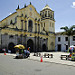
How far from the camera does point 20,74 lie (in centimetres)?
696

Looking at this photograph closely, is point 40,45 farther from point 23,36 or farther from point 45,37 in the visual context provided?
point 23,36

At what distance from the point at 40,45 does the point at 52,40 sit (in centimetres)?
756

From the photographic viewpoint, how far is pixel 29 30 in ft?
107

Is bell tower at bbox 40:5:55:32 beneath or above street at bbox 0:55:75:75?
above

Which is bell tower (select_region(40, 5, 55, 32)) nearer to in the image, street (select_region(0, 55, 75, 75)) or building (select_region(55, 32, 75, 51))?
building (select_region(55, 32, 75, 51))

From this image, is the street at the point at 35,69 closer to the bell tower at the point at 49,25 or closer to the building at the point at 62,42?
the bell tower at the point at 49,25

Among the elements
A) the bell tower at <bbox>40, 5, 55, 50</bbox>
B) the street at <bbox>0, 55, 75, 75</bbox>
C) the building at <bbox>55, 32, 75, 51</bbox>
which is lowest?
the street at <bbox>0, 55, 75, 75</bbox>

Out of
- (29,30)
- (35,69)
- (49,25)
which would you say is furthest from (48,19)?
(35,69)

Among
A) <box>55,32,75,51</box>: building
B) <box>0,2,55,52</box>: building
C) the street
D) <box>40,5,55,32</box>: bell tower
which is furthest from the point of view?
<box>55,32,75,51</box>: building

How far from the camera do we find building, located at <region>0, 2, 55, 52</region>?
27.3 meters

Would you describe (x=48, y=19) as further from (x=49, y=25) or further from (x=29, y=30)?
(x=29, y=30)

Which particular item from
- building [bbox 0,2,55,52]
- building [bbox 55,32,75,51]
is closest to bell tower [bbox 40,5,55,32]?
building [bbox 0,2,55,52]

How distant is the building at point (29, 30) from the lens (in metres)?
27.3

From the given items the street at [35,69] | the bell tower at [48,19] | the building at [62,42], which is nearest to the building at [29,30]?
the bell tower at [48,19]
